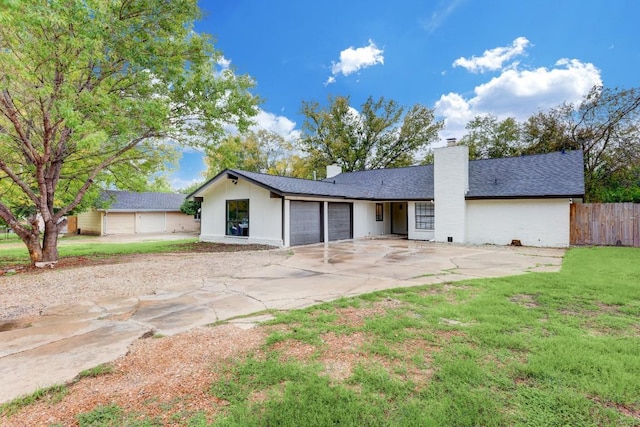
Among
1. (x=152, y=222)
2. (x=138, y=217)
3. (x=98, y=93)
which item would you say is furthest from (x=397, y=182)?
(x=138, y=217)

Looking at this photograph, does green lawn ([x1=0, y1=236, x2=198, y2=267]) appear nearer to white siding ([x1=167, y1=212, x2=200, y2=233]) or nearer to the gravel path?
the gravel path

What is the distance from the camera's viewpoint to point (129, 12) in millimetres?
8945

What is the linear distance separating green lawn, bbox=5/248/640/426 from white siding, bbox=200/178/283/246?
30.8ft

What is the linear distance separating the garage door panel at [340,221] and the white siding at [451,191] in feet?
15.1

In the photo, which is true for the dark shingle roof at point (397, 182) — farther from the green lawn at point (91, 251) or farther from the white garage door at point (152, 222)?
the white garage door at point (152, 222)

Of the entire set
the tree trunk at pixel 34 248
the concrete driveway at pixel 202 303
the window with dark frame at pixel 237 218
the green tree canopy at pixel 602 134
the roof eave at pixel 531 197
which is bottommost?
the concrete driveway at pixel 202 303

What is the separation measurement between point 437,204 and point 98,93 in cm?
1462

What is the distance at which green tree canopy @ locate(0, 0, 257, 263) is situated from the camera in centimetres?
761

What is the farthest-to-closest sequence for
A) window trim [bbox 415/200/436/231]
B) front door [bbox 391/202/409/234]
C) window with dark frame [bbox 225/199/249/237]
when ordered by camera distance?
front door [bbox 391/202/409/234]
window trim [bbox 415/200/436/231]
window with dark frame [bbox 225/199/249/237]

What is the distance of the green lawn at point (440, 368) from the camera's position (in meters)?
2.30

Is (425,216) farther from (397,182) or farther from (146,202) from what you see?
(146,202)

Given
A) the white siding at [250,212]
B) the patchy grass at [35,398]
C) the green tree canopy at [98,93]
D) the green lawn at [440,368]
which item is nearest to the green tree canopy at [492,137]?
the white siding at [250,212]

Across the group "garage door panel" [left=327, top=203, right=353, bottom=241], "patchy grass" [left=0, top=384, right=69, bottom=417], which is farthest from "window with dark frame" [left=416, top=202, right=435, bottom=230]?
"patchy grass" [left=0, top=384, right=69, bottom=417]

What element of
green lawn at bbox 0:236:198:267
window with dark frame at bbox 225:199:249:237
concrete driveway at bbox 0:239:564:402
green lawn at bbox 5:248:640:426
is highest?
window with dark frame at bbox 225:199:249:237
